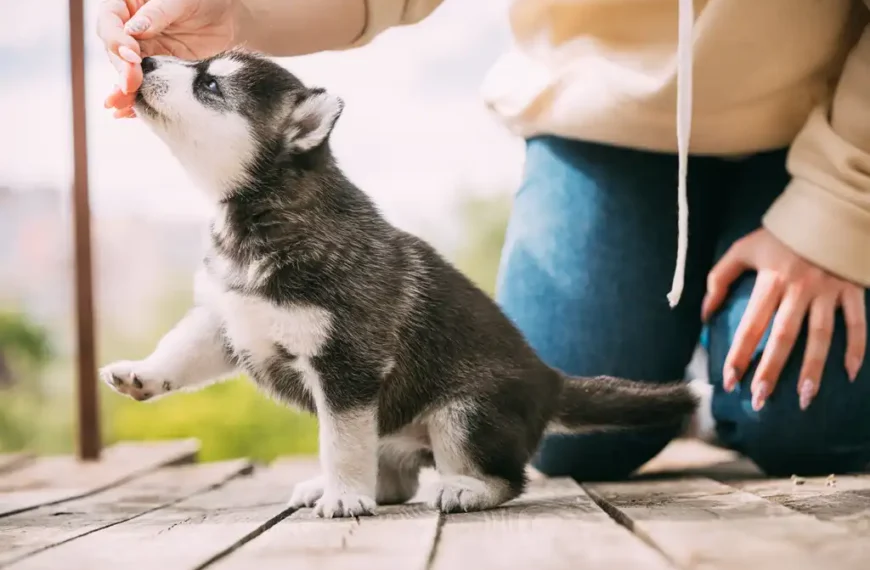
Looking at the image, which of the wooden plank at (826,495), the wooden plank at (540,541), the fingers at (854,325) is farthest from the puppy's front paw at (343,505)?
the fingers at (854,325)

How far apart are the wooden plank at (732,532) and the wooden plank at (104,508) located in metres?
0.62

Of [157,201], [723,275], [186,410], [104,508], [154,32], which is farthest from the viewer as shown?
[186,410]

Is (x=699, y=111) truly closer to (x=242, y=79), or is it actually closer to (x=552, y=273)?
(x=552, y=273)

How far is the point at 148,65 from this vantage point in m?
1.11

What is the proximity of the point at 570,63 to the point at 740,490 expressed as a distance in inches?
30.2

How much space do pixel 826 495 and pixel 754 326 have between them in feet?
1.10

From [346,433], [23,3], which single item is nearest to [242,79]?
[346,433]

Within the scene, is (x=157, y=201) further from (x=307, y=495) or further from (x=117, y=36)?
(x=307, y=495)

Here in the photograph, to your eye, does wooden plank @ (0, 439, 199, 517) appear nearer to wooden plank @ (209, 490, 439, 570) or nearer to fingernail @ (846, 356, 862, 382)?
wooden plank @ (209, 490, 439, 570)

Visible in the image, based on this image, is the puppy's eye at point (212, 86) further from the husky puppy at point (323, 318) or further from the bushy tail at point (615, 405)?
the bushy tail at point (615, 405)

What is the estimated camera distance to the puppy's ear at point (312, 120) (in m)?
1.13

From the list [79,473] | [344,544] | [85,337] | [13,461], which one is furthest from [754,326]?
[13,461]

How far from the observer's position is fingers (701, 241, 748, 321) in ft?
5.03

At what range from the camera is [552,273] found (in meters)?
1.68
